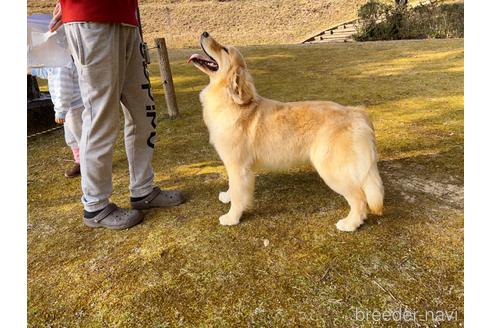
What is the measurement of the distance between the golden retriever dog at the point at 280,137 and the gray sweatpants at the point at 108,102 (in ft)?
1.66

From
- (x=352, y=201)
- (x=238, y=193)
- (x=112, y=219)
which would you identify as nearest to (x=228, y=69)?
(x=238, y=193)

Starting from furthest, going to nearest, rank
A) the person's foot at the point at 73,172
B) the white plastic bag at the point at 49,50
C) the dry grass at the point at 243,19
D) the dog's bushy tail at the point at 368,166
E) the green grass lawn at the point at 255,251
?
the dry grass at the point at 243,19 < the person's foot at the point at 73,172 < the white plastic bag at the point at 49,50 < the dog's bushy tail at the point at 368,166 < the green grass lawn at the point at 255,251

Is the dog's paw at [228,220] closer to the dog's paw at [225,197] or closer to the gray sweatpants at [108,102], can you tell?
the dog's paw at [225,197]

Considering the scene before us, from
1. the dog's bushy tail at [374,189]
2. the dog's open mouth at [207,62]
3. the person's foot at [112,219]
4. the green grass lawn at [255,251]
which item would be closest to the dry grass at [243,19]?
the green grass lawn at [255,251]

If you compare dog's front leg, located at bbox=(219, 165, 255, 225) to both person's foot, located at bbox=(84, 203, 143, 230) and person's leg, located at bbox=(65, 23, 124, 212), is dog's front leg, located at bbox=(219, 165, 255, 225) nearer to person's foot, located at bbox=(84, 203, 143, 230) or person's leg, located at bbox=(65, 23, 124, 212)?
person's foot, located at bbox=(84, 203, 143, 230)

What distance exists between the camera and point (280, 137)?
247cm

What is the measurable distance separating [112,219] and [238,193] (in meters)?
0.99

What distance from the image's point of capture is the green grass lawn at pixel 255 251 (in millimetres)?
1785

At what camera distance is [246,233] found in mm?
2406

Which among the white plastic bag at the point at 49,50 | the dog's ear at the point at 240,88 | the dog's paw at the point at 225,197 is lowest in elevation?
the dog's paw at the point at 225,197

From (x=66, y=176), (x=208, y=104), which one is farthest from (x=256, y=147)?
(x=66, y=176)

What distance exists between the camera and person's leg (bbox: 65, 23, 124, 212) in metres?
2.09

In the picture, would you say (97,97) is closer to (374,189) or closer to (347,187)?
(347,187)

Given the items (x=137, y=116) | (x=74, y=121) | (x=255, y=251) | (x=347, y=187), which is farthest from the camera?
(x=74, y=121)
